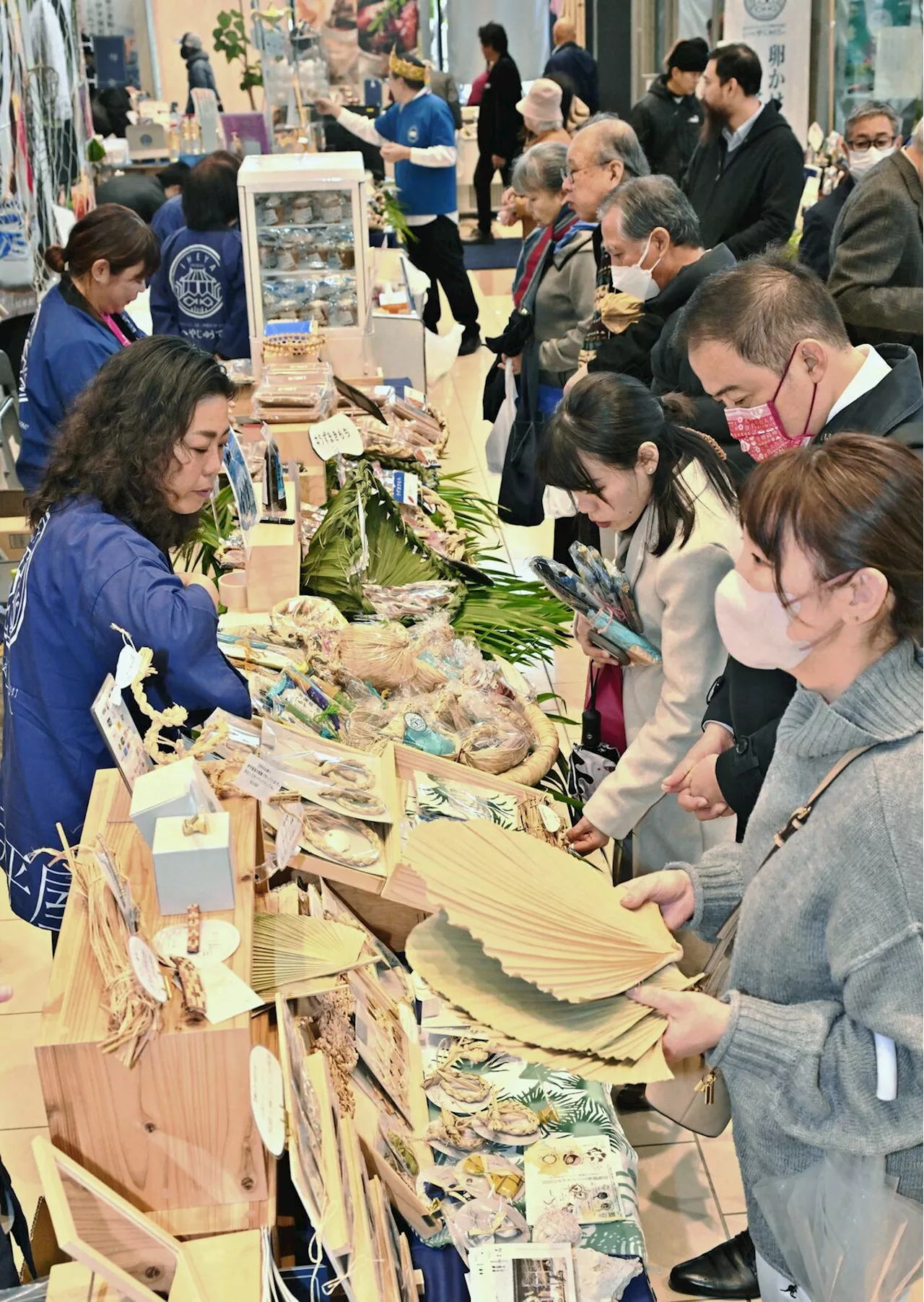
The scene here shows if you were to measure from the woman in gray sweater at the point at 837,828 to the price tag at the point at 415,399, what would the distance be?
4136mm

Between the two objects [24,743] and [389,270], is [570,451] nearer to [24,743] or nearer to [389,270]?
[24,743]

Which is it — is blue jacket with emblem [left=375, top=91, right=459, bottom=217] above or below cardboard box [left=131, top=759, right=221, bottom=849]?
above

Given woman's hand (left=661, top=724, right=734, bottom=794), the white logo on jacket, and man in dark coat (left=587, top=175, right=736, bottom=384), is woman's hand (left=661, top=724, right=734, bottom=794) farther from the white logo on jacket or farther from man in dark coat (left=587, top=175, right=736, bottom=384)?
the white logo on jacket

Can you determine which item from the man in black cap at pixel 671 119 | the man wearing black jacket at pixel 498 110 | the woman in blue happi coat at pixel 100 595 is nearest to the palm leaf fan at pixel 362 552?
the woman in blue happi coat at pixel 100 595

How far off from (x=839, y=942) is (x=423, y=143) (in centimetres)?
863

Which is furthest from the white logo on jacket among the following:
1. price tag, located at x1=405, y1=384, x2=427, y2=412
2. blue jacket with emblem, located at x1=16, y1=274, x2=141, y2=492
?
blue jacket with emblem, located at x1=16, y1=274, x2=141, y2=492

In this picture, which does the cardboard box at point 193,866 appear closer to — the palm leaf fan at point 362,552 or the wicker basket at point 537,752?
the wicker basket at point 537,752

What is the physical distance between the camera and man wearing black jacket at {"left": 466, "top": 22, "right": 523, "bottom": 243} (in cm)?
1220

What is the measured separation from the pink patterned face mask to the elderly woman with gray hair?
2.35m

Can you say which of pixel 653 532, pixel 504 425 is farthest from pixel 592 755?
pixel 504 425

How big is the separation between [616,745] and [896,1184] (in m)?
1.59

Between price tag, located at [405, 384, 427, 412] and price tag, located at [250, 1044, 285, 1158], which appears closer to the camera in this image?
price tag, located at [250, 1044, 285, 1158]

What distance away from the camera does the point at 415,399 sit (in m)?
5.76

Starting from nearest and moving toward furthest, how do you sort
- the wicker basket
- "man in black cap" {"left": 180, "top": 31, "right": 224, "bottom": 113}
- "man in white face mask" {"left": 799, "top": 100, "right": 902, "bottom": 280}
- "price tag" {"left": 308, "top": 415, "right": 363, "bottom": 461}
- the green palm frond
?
the wicker basket → the green palm frond → "price tag" {"left": 308, "top": 415, "right": 363, "bottom": 461} → "man in white face mask" {"left": 799, "top": 100, "right": 902, "bottom": 280} → "man in black cap" {"left": 180, "top": 31, "right": 224, "bottom": 113}
